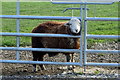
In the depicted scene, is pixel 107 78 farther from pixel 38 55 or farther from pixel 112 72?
pixel 38 55

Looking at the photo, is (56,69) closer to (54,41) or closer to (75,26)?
(54,41)

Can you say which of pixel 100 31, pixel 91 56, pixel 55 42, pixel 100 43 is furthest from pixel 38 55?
pixel 100 31

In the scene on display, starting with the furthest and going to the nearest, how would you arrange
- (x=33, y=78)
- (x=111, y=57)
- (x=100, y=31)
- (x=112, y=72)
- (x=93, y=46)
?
(x=100, y=31)
(x=93, y=46)
(x=111, y=57)
(x=112, y=72)
(x=33, y=78)

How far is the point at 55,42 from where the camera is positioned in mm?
8758

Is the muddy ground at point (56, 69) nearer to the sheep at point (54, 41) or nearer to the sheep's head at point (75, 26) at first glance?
the sheep at point (54, 41)

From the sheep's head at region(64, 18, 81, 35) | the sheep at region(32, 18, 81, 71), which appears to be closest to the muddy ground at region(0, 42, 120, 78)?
the sheep at region(32, 18, 81, 71)

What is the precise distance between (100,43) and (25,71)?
3735 mm

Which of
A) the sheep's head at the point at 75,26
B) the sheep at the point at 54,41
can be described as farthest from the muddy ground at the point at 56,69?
the sheep's head at the point at 75,26

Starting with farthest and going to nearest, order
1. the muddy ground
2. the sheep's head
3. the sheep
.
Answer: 1. the sheep
2. the muddy ground
3. the sheep's head

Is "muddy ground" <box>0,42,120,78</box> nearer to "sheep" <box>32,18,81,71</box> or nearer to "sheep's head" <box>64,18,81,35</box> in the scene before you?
"sheep" <box>32,18,81,71</box>

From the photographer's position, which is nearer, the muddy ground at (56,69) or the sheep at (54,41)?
→ the muddy ground at (56,69)

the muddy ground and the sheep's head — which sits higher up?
the sheep's head

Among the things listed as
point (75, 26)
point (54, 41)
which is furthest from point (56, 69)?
point (75, 26)

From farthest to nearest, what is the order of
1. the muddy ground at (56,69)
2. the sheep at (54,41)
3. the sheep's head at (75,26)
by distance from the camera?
the sheep at (54,41) → the muddy ground at (56,69) → the sheep's head at (75,26)
